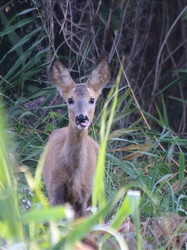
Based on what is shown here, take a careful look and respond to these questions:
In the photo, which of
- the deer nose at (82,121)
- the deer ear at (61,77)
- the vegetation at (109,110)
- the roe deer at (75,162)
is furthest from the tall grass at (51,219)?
the deer ear at (61,77)

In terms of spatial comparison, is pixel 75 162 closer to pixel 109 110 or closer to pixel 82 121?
pixel 82 121

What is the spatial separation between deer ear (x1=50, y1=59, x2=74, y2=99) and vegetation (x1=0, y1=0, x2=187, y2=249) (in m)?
0.48

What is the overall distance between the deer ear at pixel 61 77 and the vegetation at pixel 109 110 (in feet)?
1.58

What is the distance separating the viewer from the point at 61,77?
7.39 m

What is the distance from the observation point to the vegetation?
175 inches

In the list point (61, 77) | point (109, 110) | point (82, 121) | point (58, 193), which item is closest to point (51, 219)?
point (82, 121)

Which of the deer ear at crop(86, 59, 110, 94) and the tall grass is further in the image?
the deer ear at crop(86, 59, 110, 94)

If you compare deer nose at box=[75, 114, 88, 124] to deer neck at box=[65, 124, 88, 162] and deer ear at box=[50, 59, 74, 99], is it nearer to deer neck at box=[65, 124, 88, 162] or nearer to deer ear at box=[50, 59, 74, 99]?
deer neck at box=[65, 124, 88, 162]

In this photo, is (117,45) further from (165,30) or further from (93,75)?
(93,75)

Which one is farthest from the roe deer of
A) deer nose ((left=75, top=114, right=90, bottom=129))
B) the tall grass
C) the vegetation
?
the tall grass

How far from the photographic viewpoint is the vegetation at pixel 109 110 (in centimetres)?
445

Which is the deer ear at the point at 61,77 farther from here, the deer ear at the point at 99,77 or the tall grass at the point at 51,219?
the tall grass at the point at 51,219

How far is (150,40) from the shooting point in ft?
35.8

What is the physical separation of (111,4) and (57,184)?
370 centimetres
